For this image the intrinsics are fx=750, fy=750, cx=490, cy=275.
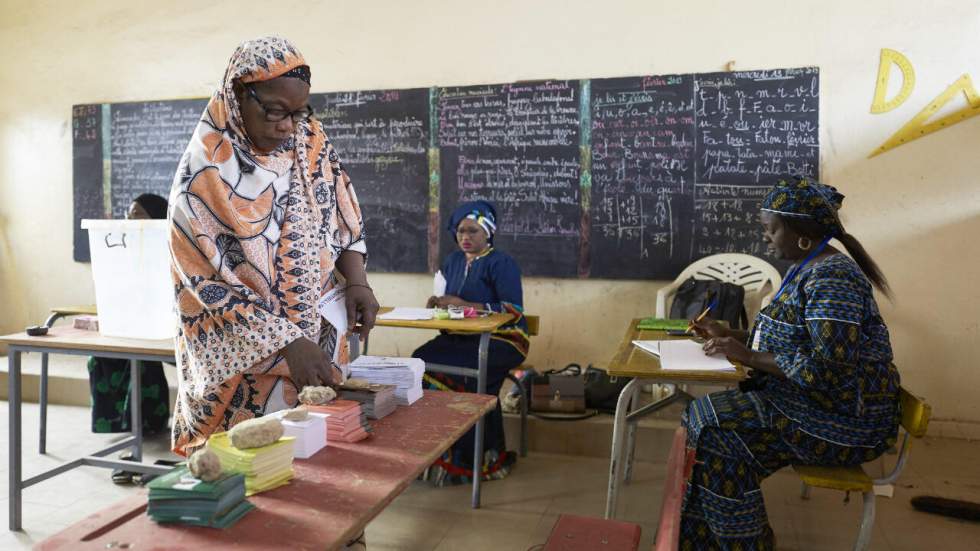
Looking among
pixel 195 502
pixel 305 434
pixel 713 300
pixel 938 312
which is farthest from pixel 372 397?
pixel 938 312

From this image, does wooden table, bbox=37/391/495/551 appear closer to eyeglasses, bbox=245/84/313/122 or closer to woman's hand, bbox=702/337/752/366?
eyeglasses, bbox=245/84/313/122

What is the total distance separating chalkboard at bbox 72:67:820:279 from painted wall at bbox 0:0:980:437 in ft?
0.40

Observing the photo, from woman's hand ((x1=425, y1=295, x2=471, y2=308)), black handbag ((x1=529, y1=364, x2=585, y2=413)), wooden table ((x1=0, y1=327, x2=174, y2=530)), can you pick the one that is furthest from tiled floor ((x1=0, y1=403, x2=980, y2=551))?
woman's hand ((x1=425, y1=295, x2=471, y2=308))

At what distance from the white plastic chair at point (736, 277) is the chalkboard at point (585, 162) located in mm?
133

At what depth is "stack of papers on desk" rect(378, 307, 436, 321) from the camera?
11.2 ft

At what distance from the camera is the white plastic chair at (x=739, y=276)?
13.5ft

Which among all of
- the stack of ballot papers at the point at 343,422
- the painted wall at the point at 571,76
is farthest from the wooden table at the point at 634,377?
the painted wall at the point at 571,76

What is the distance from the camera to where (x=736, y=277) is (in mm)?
4254

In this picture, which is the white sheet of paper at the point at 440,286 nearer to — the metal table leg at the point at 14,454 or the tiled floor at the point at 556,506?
the tiled floor at the point at 556,506

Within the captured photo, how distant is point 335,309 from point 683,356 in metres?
1.26

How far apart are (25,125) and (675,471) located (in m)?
6.26

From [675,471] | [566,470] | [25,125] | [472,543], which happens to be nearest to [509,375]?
[566,470]

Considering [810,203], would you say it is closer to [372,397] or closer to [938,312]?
[372,397]

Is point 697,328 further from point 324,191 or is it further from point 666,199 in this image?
point 666,199
